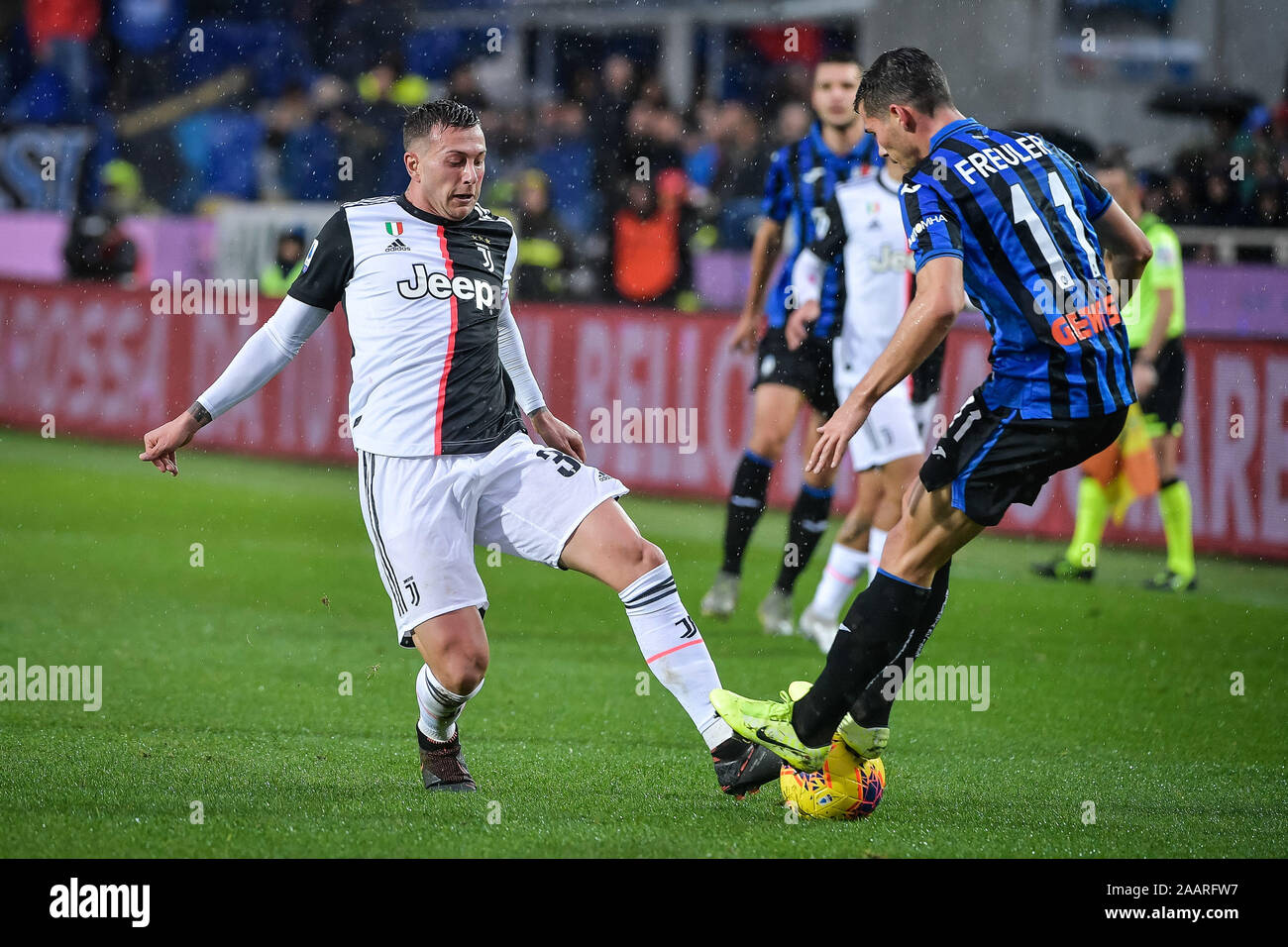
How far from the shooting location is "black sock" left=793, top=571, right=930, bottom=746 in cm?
434

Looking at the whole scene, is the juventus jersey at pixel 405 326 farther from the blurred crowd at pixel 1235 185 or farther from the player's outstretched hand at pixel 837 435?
the blurred crowd at pixel 1235 185

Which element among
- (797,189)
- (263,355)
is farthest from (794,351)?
(263,355)

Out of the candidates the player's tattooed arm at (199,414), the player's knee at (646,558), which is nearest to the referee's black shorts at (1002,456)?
the player's knee at (646,558)

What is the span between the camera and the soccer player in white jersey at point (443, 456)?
451cm

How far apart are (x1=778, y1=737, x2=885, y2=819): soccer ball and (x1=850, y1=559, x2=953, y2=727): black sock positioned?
0.10 metres

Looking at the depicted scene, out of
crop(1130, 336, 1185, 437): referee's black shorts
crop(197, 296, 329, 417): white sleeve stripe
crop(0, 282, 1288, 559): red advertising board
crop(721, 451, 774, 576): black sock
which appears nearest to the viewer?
crop(197, 296, 329, 417): white sleeve stripe

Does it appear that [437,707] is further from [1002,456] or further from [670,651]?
[1002,456]

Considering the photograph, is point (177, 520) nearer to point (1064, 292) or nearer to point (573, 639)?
point (573, 639)

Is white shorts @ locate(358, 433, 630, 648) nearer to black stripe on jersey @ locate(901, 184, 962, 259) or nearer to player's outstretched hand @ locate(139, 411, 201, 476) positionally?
player's outstretched hand @ locate(139, 411, 201, 476)

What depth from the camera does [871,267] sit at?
23.1 ft

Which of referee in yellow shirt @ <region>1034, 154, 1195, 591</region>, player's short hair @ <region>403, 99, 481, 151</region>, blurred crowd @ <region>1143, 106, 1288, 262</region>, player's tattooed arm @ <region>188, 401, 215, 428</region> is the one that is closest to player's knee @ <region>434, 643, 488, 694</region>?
player's tattooed arm @ <region>188, 401, 215, 428</region>

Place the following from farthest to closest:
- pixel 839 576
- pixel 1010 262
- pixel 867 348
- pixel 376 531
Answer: pixel 839 576 < pixel 867 348 < pixel 376 531 < pixel 1010 262

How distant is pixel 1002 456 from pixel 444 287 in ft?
5.44
